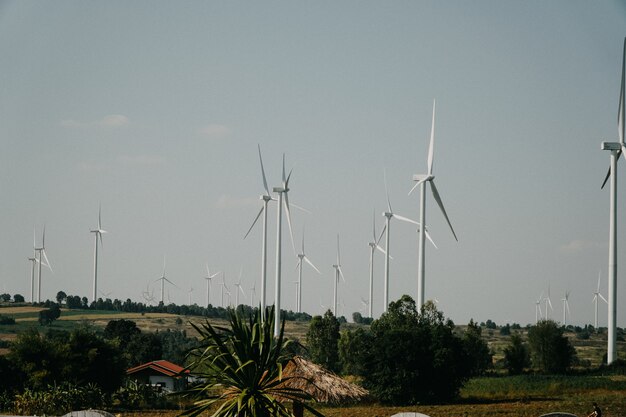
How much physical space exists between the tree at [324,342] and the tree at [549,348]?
24811 mm

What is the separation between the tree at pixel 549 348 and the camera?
112125 millimetres

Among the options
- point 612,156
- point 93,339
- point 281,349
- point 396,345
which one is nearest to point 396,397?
point 396,345

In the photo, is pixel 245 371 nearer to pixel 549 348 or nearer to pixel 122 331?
pixel 549 348

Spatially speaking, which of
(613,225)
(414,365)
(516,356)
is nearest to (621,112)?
(613,225)

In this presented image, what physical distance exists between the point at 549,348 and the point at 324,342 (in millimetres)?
29590

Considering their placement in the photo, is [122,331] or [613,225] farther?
[122,331]

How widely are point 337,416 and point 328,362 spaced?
64.3 meters

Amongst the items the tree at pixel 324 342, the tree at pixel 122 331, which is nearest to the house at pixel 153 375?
the tree at pixel 122 331

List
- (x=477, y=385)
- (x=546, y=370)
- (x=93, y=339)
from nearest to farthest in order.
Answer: (x=93, y=339)
(x=477, y=385)
(x=546, y=370)

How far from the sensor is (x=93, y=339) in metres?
77.0

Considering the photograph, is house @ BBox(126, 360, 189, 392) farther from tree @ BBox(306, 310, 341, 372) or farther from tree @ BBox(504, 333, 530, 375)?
tree @ BBox(504, 333, 530, 375)

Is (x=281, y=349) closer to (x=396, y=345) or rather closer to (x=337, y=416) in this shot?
(x=337, y=416)

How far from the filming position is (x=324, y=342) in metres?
127

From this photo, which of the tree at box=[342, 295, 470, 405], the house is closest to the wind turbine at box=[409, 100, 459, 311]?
the tree at box=[342, 295, 470, 405]
